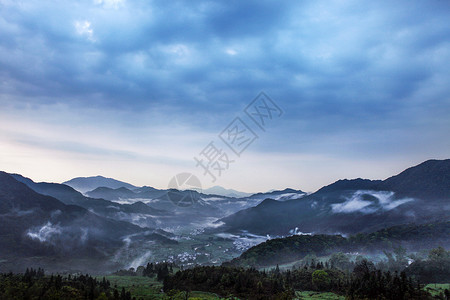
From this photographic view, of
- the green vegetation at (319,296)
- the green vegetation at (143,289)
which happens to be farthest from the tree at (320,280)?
the green vegetation at (143,289)

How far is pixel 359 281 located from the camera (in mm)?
61281

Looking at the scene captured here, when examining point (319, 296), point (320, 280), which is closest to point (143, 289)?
point (319, 296)

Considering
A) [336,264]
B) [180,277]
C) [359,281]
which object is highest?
[359,281]

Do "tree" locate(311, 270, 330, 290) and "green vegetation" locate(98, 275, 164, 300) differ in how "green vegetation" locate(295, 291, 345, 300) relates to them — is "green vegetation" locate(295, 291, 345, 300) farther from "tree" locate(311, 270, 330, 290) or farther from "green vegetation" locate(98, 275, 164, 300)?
"green vegetation" locate(98, 275, 164, 300)

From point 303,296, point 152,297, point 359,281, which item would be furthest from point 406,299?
point 152,297

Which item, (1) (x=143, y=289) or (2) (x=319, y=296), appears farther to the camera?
(1) (x=143, y=289)

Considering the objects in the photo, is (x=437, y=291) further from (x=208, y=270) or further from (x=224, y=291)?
(x=208, y=270)

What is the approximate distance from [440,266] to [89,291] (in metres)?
112

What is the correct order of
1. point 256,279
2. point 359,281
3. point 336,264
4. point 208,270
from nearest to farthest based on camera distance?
point 359,281 → point 256,279 → point 208,270 → point 336,264

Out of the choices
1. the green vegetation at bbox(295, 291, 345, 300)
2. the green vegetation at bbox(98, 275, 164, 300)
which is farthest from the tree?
the green vegetation at bbox(98, 275, 164, 300)

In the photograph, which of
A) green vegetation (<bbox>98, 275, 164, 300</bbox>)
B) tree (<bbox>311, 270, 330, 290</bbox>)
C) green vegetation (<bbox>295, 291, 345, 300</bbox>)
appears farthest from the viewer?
tree (<bbox>311, 270, 330, 290</bbox>)

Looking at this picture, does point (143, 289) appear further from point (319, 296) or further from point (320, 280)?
point (320, 280)

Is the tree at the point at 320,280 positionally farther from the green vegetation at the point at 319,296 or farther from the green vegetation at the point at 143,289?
the green vegetation at the point at 143,289

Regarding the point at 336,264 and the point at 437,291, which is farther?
the point at 336,264
